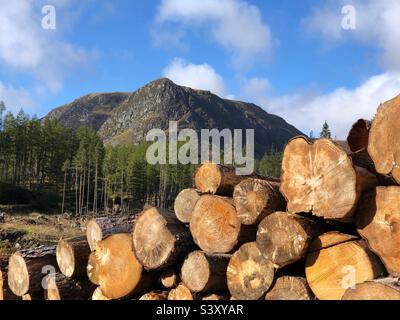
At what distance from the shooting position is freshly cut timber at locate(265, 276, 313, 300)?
4969 mm

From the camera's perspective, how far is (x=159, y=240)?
245 inches

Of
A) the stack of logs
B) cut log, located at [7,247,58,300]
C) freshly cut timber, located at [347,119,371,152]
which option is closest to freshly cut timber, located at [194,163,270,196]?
the stack of logs

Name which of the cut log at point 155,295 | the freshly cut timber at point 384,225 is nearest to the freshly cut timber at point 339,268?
the freshly cut timber at point 384,225

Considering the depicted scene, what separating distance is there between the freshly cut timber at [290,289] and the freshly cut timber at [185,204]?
1.92 meters

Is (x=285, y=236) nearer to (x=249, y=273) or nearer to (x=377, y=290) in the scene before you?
(x=249, y=273)

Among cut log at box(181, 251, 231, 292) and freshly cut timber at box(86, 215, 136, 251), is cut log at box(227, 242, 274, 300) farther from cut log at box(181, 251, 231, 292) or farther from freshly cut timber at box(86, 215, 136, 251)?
freshly cut timber at box(86, 215, 136, 251)

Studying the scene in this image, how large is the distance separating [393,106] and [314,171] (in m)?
1.04

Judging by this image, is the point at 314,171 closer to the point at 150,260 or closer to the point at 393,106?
the point at 393,106

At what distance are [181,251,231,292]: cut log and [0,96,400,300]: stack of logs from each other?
13mm

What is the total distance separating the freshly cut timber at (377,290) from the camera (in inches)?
157

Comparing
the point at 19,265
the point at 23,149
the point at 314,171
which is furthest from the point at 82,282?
the point at 23,149

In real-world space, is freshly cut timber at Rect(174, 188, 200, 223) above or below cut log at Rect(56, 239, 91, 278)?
above

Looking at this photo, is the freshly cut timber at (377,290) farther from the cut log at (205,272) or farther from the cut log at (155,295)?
the cut log at (155,295)

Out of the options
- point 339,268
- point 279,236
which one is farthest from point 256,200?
point 339,268
